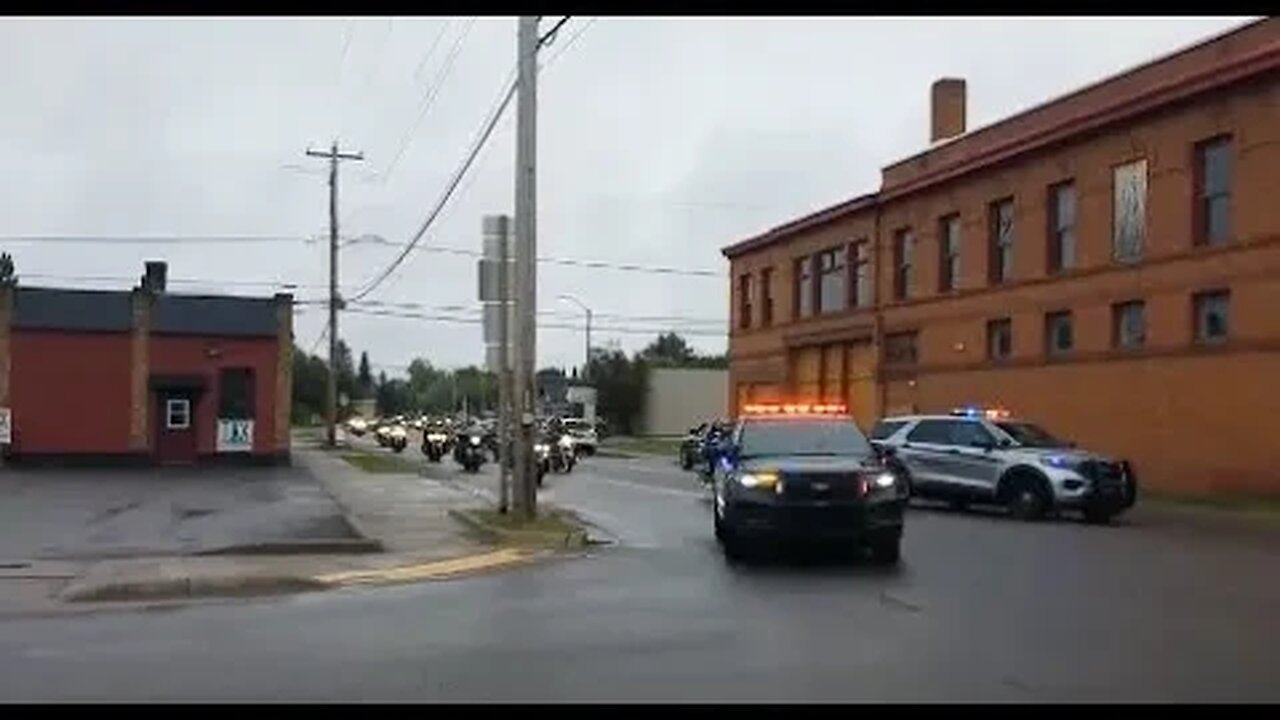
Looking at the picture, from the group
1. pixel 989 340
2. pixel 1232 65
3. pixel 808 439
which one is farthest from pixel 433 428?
pixel 808 439

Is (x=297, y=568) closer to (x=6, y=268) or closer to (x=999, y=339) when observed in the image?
(x=999, y=339)

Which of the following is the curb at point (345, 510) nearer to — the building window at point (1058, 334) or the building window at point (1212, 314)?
the building window at point (1058, 334)

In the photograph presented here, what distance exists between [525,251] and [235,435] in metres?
28.8

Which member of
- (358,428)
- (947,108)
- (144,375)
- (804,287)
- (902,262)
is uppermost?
(947,108)

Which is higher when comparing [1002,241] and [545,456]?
[1002,241]

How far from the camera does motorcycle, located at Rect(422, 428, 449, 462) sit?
185ft

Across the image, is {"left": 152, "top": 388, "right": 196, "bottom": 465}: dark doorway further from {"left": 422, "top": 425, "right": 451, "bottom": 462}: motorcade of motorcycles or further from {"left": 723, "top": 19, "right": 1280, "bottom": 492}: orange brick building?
{"left": 723, "top": 19, "right": 1280, "bottom": 492}: orange brick building

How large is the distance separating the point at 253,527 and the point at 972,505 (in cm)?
1301

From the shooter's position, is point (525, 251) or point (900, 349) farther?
point (900, 349)

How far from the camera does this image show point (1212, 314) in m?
34.2

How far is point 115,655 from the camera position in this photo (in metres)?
11.0

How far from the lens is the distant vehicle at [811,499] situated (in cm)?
1714

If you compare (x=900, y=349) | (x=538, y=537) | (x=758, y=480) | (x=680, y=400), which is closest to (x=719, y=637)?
(x=758, y=480)
